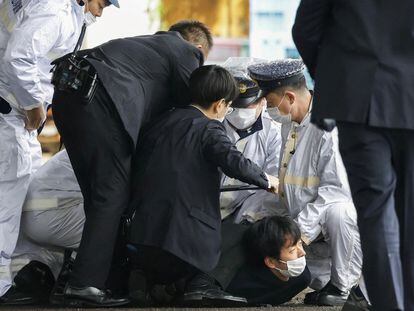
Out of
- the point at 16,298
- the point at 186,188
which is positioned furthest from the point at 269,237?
the point at 16,298

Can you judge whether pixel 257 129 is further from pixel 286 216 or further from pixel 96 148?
pixel 96 148

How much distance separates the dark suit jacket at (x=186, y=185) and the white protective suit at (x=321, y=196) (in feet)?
1.42

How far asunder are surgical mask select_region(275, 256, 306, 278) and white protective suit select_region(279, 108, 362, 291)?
0.20 metres

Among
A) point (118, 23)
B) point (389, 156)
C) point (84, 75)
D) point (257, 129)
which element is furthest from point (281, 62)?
point (118, 23)

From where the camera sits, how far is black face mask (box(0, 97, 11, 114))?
574 cm

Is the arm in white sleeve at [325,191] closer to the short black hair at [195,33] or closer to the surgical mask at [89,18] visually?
the short black hair at [195,33]

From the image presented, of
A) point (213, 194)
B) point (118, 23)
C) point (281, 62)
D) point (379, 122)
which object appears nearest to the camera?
point (379, 122)

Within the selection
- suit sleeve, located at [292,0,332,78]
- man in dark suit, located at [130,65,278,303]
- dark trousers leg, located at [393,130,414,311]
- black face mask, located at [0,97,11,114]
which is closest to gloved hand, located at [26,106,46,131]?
black face mask, located at [0,97,11,114]

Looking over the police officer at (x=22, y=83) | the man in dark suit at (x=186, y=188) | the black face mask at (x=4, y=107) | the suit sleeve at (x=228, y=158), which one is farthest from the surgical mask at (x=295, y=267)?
the black face mask at (x=4, y=107)

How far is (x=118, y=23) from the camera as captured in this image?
12812mm

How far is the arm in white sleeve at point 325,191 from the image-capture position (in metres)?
5.64

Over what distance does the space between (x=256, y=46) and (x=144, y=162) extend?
7800mm

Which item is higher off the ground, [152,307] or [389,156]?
[389,156]

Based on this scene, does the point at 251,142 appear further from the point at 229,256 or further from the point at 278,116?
the point at 229,256
